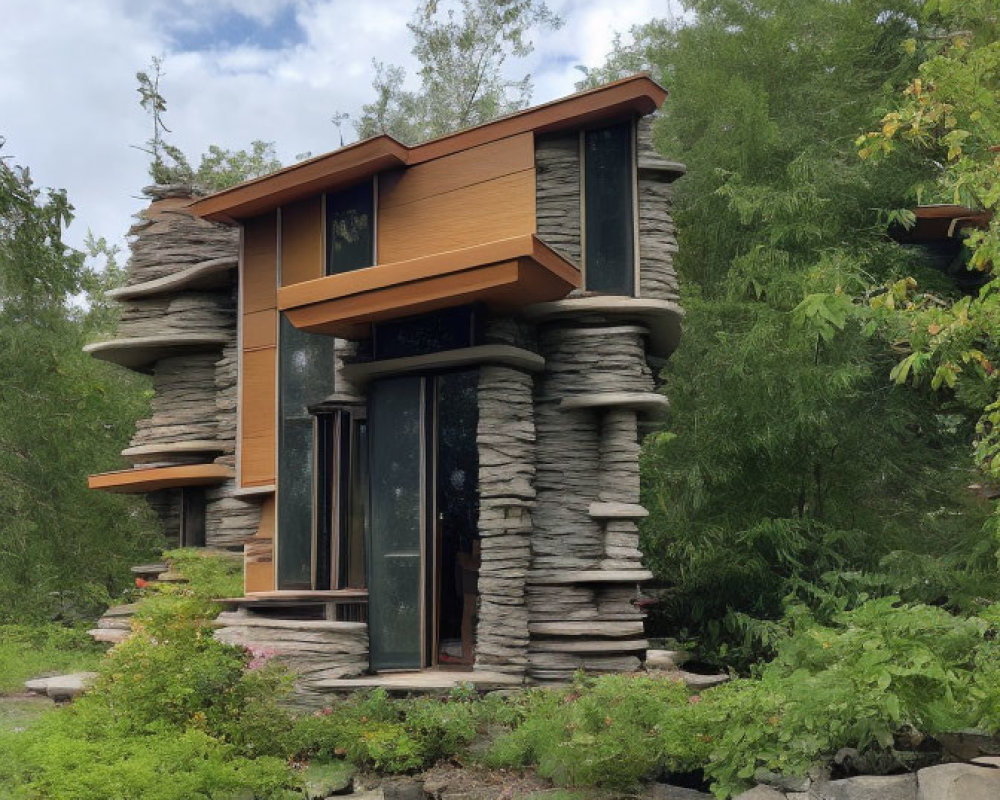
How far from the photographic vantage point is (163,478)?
1036 cm

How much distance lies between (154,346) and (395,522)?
411 centimetres

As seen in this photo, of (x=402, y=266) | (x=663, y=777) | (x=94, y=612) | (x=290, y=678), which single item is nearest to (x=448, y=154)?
(x=402, y=266)

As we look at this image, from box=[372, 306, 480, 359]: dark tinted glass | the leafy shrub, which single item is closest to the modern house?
box=[372, 306, 480, 359]: dark tinted glass

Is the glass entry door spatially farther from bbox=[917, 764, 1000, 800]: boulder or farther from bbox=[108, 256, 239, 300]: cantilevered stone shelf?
bbox=[917, 764, 1000, 800]: boulder

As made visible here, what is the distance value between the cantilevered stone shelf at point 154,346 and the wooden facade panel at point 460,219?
8.50 feet

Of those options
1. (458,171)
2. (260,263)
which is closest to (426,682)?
(458,171)

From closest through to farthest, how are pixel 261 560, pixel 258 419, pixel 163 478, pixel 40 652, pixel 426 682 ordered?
pixel 426 682 < pixel 261 560 < pixel 258 419 < pixel 163 478 < pixel 40 652

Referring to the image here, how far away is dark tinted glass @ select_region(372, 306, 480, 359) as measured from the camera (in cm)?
820

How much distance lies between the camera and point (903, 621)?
5.17 meters

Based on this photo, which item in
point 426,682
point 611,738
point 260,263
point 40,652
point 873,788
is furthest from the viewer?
point 40,652

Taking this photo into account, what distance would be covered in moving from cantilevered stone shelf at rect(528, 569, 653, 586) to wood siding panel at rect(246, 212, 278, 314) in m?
3.69

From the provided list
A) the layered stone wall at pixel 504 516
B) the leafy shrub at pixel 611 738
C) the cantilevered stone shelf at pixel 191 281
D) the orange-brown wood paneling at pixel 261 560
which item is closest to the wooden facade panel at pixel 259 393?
the orange-brown wood paneling at pixel 261 560

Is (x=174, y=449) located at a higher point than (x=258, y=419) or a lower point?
lower

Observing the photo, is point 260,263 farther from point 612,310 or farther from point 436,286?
point 612,310
